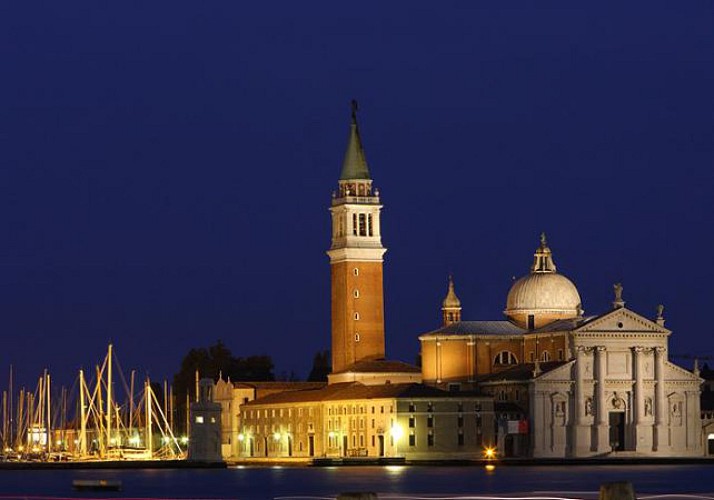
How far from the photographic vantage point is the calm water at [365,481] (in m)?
66.2

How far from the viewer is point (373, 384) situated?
372 ft

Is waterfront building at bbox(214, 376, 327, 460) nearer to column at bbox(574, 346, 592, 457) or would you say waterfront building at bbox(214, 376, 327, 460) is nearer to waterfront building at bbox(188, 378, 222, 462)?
column at bbox(574, 346, 592, 457)

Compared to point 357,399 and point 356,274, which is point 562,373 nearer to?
point 357,399

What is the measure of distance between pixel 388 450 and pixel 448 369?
10019mm

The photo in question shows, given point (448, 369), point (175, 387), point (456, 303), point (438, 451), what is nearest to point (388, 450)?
point (438, 451)

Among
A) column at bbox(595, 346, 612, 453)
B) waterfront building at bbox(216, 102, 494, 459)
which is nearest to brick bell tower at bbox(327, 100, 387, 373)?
waterfront building at bbox(216, 102, 494, 459)

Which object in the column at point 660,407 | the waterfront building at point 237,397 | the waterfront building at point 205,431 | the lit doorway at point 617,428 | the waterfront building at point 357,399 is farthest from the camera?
the waterfront building at point 237,397

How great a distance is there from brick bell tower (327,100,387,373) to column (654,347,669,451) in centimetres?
1506

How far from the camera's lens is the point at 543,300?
116 m

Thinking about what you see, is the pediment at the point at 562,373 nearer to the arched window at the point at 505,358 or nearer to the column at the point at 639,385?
the column at the point at 639,385

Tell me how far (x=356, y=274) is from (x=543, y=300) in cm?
1039

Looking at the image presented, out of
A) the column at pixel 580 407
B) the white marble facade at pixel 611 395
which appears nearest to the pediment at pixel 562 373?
the white marble facade at pixel 611 395

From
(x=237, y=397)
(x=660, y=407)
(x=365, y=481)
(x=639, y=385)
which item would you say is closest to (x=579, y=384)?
(x=639, y=385)

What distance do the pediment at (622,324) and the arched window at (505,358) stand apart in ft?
20.5
